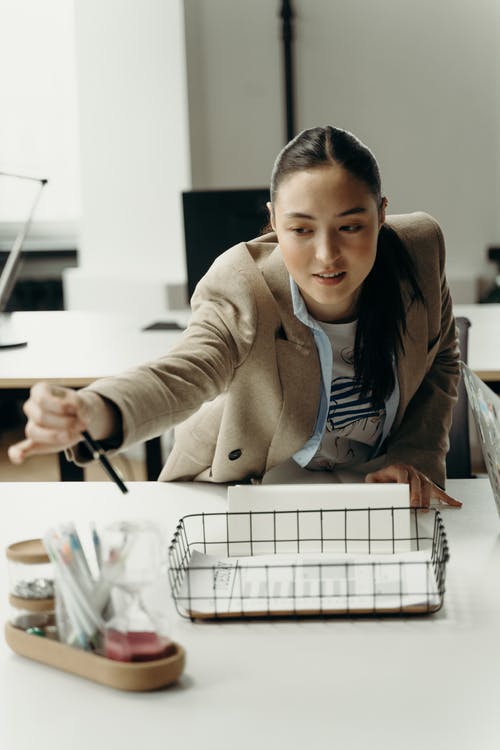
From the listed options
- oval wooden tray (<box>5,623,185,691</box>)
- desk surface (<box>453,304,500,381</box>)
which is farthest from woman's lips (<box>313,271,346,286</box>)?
desk surface (<box>453,304,500,381</box>)

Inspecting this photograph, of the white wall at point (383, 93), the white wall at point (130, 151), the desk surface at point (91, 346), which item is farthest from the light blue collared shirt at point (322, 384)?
the white wall at point (383, 93)

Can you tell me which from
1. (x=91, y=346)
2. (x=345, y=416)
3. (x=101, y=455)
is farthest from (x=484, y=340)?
(x=101, y=455)

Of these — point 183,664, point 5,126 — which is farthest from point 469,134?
point 183,664

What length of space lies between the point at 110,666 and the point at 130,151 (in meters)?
3.95

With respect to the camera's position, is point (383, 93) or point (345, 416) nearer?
point (345, 416)

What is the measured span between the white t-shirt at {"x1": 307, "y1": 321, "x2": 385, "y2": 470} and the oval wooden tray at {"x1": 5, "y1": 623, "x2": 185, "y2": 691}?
728 mm

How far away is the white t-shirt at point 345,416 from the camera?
1.71 m

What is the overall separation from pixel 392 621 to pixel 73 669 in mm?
375

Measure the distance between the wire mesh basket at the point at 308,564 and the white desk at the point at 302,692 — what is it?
0.02m

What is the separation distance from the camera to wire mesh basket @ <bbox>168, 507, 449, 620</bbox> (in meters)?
1.22

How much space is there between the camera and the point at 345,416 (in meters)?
1.73

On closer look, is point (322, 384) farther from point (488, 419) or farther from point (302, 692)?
point (302, 692)

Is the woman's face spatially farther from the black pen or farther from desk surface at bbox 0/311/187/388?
desk surface at bbox 0/311/187/388

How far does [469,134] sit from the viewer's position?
4.79 m
